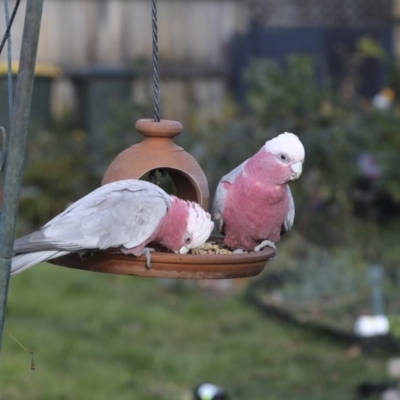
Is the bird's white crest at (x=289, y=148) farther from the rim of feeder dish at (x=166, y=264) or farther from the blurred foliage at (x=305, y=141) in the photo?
the blurred foliage at (x=305, y=141)

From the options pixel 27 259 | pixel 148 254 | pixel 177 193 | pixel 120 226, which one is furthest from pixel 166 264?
pixel 177 193

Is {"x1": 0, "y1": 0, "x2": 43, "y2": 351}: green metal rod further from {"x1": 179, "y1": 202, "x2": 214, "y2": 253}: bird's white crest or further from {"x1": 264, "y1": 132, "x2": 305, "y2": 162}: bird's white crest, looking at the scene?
{"x1": 264, "y1": 132, "x2": 305, "y2": 162}: bird's white crest

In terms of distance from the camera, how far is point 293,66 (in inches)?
286

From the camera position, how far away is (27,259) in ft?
7.27

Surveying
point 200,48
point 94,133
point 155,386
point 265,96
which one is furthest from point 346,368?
point 200,48

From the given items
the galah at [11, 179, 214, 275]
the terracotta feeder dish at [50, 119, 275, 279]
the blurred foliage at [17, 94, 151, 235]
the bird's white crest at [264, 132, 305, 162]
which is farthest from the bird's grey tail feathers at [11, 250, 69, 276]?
the blurred foliage at [17, 94, 151, 235]

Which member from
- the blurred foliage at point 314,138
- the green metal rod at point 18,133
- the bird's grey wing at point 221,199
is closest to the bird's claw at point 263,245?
the bird's grey wing at point 221,199

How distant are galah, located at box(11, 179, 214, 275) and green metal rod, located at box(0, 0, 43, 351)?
155 mm

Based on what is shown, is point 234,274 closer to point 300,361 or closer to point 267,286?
point 300,361

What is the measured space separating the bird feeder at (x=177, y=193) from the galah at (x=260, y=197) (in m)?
0.07

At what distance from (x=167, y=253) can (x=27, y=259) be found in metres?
0.41

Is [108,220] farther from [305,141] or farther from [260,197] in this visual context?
[305,141]

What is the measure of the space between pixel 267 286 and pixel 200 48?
333 cm

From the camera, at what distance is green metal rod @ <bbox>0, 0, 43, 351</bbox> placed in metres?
2.00
